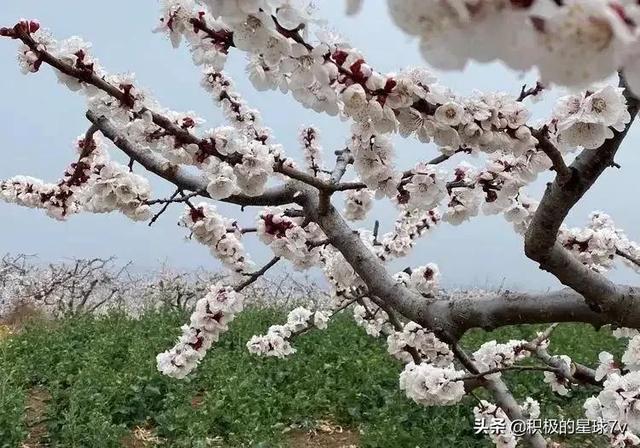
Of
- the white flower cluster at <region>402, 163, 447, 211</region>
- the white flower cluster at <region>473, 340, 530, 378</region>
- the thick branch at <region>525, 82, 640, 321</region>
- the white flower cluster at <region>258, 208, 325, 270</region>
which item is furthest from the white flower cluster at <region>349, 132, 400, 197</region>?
the white flower cluster at <region>473, 340, 530, 378</region>

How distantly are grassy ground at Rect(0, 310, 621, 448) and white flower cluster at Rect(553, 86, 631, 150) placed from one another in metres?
3.41

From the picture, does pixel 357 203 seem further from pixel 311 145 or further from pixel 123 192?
pixel 123 192

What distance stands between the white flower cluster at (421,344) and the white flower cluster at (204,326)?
2.35ft

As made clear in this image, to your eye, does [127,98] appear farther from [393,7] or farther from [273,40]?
[393,7]

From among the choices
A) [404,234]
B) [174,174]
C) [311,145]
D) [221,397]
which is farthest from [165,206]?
[221,397]

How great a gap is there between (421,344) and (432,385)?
0.49 meters

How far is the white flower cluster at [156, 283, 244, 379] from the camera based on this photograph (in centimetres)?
292

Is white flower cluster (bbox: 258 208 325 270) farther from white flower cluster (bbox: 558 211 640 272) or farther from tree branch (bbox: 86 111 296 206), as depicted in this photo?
white flower cluster (bbox: 558 211 640 272)

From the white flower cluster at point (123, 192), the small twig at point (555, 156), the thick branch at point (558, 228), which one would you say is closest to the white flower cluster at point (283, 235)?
the white flower cluster at point (123, 192)

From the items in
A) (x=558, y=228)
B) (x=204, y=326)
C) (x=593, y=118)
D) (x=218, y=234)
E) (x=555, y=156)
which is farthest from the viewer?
(x=204, y=326)

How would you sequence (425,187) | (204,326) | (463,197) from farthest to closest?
(204,326) → (463,197) → (425,187)

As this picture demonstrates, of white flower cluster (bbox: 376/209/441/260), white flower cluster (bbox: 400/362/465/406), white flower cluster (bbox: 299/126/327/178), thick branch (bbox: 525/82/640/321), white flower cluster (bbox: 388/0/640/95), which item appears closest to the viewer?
white flower cluster (bbox: 388/0/640/95)

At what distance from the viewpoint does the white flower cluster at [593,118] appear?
1296 millimetres

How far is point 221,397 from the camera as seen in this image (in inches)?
209
